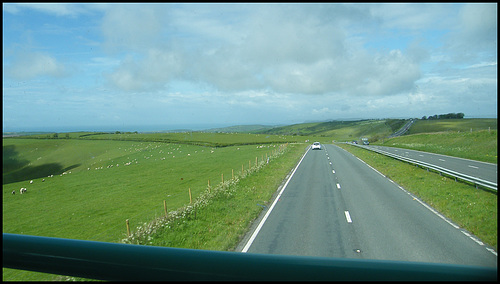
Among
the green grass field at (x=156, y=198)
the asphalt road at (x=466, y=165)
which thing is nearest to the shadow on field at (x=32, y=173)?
the green grass field at (x=156, y=198)

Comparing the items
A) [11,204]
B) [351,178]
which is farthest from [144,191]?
[351,178]

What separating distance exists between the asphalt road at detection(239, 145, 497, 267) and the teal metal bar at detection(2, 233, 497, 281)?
5658mm

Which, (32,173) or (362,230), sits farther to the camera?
(32,173)

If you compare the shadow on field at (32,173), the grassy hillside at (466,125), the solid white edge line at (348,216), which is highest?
the grassy hillside at (466,125)

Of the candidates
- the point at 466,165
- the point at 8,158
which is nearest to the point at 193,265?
the point at 8,158

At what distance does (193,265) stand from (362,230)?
12782mm

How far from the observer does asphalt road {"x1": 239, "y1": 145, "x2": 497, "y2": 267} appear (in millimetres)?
9750

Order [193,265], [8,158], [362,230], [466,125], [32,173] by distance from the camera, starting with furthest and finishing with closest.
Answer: [32,173] < [362,230] < [8,158] < [466,125] < [193,265]

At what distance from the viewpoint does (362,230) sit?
12773 millimetres

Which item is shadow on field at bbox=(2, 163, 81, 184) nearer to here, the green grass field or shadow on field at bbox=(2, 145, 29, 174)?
the green grass field

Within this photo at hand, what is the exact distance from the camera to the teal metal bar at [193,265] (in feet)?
3.58

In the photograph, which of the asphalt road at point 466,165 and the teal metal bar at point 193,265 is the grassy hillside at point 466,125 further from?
the teal metal bar at point 193,265

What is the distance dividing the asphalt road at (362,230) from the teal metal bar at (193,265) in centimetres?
566

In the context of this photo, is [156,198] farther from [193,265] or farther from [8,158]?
[193,265]
